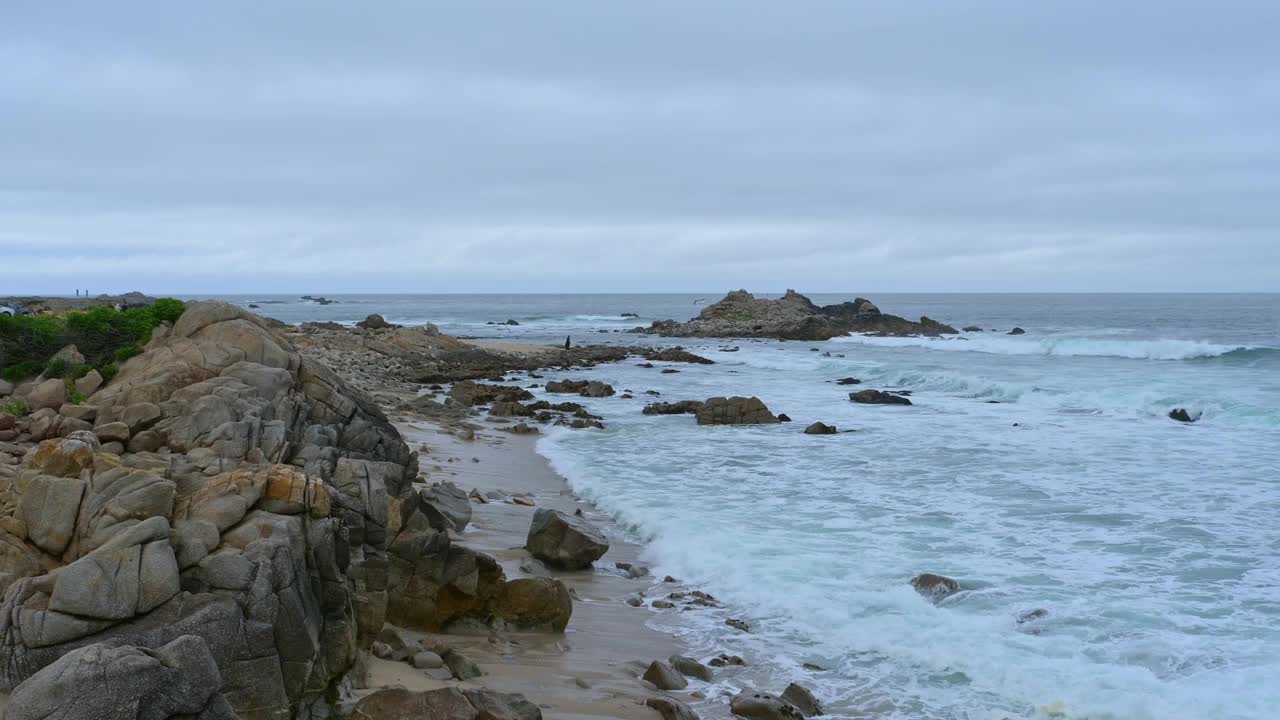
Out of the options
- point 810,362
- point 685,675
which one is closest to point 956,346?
point 810,362

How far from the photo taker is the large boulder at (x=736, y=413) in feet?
93.3

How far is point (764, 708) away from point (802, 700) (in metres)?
0.46

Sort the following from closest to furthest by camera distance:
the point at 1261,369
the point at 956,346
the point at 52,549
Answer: the point at 52,549 → the point at 1261,369 → the point at 956,346

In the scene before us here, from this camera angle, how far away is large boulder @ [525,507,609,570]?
1280cm

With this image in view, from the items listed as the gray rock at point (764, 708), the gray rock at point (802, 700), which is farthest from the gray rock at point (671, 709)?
the gray rock at point (802, 700)

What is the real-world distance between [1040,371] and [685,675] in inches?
1610

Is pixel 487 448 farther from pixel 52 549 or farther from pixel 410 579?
pixel 52 549

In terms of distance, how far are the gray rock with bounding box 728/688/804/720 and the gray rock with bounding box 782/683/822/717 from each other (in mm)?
111

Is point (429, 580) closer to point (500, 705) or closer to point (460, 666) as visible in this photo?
point (460, 666)

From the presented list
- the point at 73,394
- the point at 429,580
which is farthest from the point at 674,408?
the point at 429,580

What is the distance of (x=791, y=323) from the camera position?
81438 mm

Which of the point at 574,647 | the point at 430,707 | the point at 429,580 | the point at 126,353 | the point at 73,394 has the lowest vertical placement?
the point at 574,647

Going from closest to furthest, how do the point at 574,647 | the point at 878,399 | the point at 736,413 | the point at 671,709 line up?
the point at 671,709
the point at 574,647
the point at 736,413
the point at 878,399

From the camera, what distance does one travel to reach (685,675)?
9.37 meters
